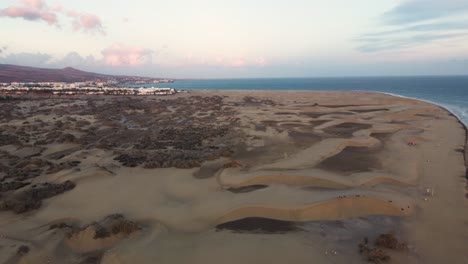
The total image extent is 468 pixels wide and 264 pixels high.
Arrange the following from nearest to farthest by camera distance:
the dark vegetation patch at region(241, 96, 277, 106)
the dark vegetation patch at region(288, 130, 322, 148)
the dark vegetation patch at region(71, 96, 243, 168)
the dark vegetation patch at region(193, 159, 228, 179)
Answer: the dark vegetation patch at region(193, 159, 228, 179) → the dark vegetation patch at region(71, 96, 243, 168) → the dark vegetation patch at region(288, 130, 322, 148) → the dark vegetation patch at region(241, 96, 277, 106)

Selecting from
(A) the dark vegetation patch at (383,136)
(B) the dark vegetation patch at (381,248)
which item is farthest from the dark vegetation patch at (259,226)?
(A) the dark vegetation patch at (383,136)

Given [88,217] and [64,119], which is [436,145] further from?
[64,119]

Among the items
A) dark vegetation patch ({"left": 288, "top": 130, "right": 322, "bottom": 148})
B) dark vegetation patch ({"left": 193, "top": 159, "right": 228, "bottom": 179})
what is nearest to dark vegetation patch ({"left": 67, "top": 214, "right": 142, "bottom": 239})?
dark vegetation patch ({"left": 193, "top": 159, "right": 228, "bottom": 179})

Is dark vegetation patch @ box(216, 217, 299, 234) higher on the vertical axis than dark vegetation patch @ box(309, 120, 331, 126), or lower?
lower

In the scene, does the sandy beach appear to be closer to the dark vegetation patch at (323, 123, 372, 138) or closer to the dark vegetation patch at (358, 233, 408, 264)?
the dark vegetation patch at (358, 233, 408, 264)

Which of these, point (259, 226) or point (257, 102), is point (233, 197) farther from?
point (257, 102)

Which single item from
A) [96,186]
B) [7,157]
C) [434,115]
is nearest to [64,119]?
[7,157]
